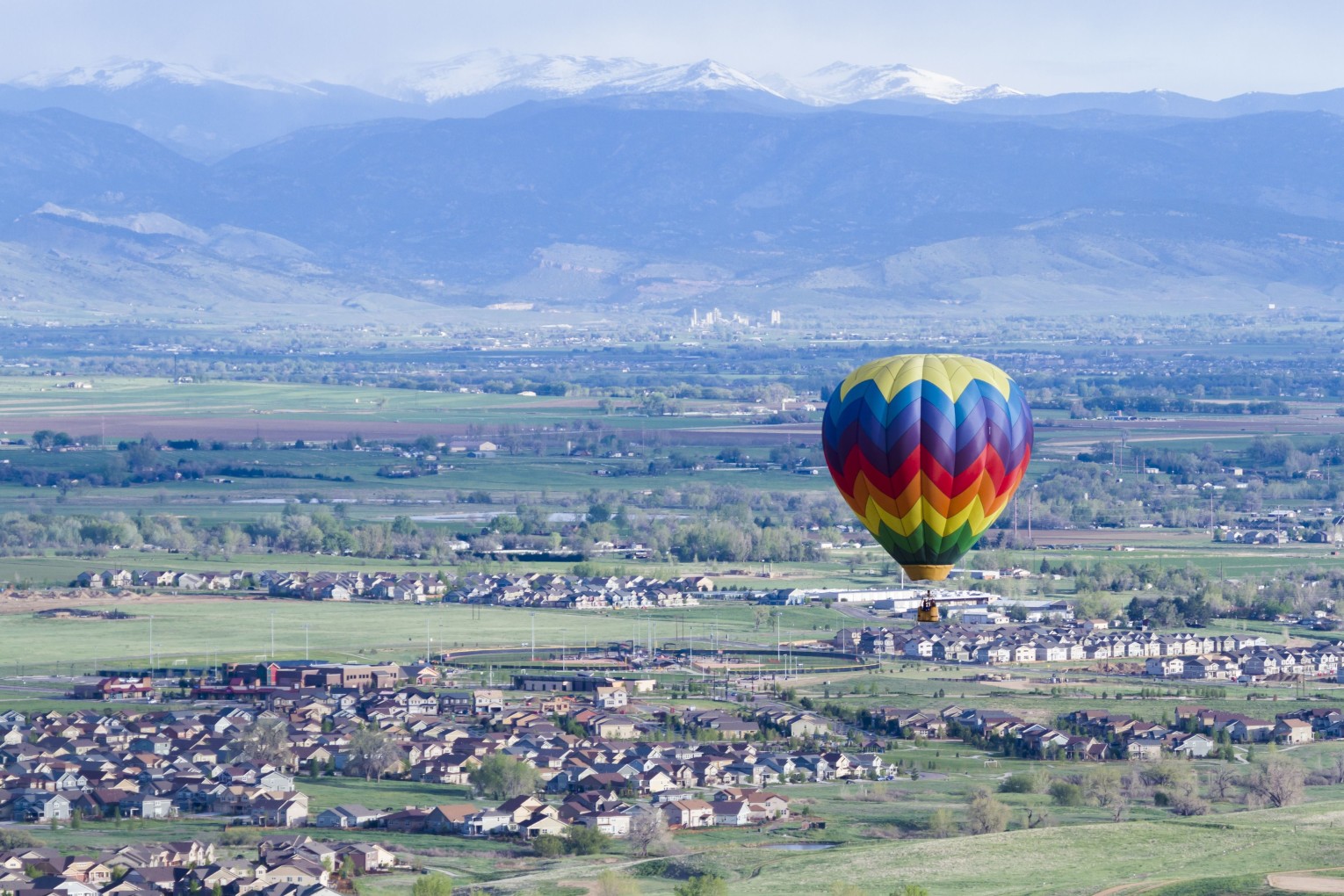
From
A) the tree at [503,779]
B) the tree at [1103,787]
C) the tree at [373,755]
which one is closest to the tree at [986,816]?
the tree at [1103,787]

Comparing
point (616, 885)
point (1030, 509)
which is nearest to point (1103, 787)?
point (616, 885)

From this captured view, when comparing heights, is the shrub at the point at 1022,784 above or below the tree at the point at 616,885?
above

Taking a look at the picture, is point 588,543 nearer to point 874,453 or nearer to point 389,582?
point 389,582

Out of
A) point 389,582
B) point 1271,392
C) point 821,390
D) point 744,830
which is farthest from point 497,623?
point 1271,392

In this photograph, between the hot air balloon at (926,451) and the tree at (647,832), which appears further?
the tree at (647,832)

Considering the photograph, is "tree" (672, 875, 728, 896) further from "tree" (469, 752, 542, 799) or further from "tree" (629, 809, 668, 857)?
"tree" (469, 752, 542, 799)

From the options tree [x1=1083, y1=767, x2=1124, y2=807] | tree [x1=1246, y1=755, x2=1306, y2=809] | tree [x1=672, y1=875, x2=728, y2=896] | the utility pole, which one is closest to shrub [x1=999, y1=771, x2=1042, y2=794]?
tree [x1=1083, y1=767, x2=1124, y2=807]

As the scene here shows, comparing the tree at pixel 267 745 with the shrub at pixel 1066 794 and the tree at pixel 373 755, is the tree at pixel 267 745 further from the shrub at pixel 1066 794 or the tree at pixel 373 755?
the shrub at pixel 1066 794
